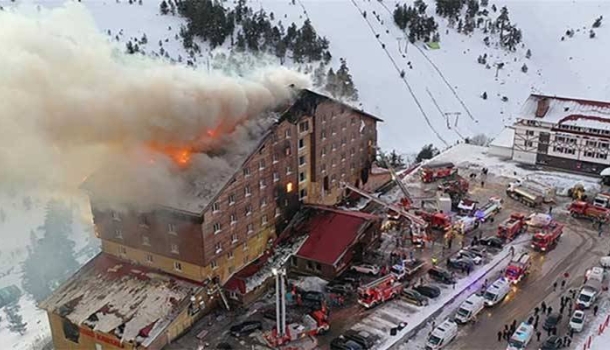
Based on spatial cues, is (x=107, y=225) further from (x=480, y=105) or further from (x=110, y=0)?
(x=110, y=0)

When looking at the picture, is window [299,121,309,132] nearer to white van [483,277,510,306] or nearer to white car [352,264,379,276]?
white car [352,264,379,276]

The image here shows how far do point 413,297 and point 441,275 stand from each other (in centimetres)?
328

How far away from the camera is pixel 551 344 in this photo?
34438mm

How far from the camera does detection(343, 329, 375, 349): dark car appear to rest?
35094 mm

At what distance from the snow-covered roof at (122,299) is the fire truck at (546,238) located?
23424 millimetres

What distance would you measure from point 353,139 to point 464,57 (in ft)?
192

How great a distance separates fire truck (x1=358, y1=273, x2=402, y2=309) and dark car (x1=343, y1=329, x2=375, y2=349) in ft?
8.75

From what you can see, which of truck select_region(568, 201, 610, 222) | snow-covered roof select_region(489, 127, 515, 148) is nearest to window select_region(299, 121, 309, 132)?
truck select_region(568, 201, 610, 222)

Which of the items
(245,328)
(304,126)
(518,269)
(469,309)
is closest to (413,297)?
(469,309)

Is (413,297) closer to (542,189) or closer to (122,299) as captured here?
(122,299)

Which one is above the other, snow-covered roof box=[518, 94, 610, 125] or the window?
the window

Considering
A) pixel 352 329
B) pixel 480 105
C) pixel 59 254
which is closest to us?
pixel 352 329

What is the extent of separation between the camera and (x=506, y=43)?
109 metres

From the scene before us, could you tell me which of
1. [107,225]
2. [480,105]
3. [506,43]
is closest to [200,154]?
[107,225]
